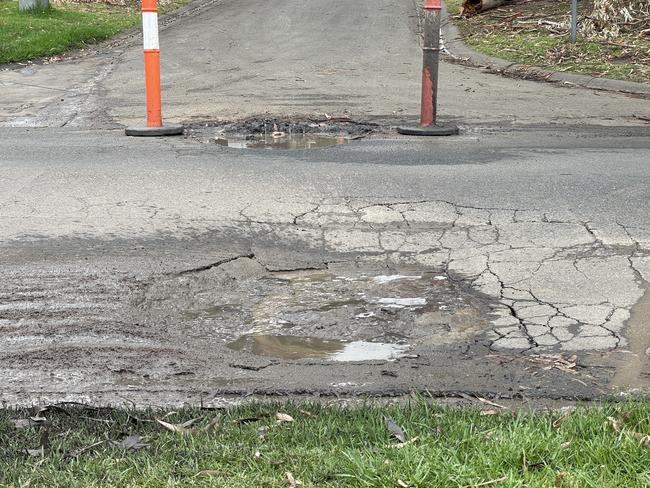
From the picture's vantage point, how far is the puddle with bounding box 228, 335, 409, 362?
181 inches

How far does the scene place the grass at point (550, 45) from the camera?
48.0ft

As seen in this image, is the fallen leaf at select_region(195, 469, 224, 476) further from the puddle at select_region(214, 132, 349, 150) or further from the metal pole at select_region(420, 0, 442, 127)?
the metal pole at select_region(420, 0, 442, 127)

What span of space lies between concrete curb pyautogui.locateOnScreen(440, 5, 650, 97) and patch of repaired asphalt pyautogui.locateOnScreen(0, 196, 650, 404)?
24.4ft

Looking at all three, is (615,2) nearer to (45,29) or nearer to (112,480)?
(45,29)

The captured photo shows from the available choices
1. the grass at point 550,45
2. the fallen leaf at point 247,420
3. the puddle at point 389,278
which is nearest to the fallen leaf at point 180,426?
the fallen leaf at point 247,420

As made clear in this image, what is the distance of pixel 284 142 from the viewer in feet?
30.8

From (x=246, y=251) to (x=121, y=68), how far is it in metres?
10.3

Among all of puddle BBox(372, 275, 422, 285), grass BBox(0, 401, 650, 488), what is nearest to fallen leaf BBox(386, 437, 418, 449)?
grass BBox(0, 401, 650, 488)

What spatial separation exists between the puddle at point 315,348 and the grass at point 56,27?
13.0 m

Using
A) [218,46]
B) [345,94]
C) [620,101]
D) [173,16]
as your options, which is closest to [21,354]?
[345,94]

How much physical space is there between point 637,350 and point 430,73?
557 centimetres

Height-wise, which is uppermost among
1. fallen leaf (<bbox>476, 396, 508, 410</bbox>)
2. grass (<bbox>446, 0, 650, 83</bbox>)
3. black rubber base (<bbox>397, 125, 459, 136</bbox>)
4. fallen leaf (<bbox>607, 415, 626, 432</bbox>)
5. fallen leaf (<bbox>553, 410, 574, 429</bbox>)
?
grass (<bbox>446, 0, 650, 83</bbox>)

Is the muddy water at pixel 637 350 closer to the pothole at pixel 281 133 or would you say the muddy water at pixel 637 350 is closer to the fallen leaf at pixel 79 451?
the fallen leaf at pixel 79 451

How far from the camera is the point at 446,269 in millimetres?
5742
